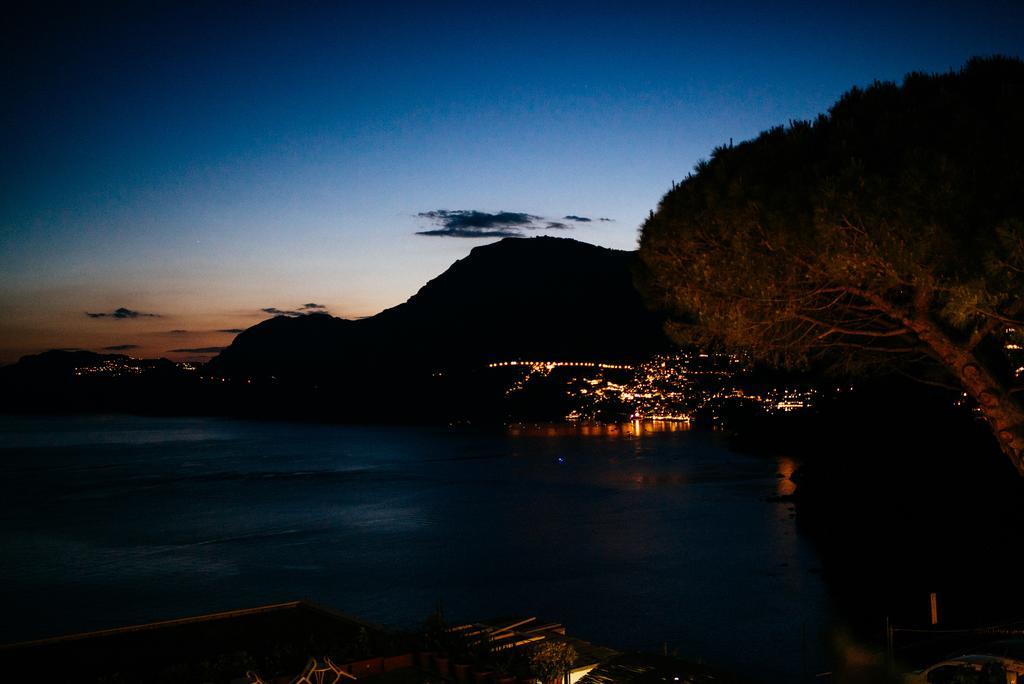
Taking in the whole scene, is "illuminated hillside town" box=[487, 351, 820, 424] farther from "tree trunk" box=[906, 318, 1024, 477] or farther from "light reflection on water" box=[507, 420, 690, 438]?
"tree trunk" box=[906, 318, 1024, 477]

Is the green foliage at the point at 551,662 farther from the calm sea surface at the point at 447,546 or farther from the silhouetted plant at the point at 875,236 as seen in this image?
the calm sea surface at the point at 447,546

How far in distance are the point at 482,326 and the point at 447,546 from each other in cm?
9608

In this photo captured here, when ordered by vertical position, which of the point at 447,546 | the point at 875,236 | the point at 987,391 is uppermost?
the point at 875,236

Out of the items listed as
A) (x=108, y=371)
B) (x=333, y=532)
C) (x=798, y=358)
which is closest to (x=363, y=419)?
(x=108, y=371)

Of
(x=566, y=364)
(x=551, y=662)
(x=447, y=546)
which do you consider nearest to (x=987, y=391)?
(x=551, y=662)

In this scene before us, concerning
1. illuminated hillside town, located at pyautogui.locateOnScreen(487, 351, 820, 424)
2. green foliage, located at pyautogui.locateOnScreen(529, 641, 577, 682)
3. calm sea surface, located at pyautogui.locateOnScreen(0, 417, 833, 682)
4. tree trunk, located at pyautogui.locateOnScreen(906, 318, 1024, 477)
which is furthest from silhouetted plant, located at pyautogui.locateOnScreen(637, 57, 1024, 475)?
illuminated hillside town, located at pyautogui.locateOnScreen(487, 351, 820, 424)

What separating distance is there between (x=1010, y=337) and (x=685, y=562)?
21.9m

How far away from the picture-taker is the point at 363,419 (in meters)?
112

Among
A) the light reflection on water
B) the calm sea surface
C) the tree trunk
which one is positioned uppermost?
the tree trunk

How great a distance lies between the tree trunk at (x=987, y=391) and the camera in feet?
17.1

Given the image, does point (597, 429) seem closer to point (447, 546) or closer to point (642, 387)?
point (642, 387)

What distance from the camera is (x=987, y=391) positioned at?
5348 millimetres

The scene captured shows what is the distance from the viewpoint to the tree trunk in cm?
521

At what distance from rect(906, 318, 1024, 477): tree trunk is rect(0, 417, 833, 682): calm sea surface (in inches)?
447
